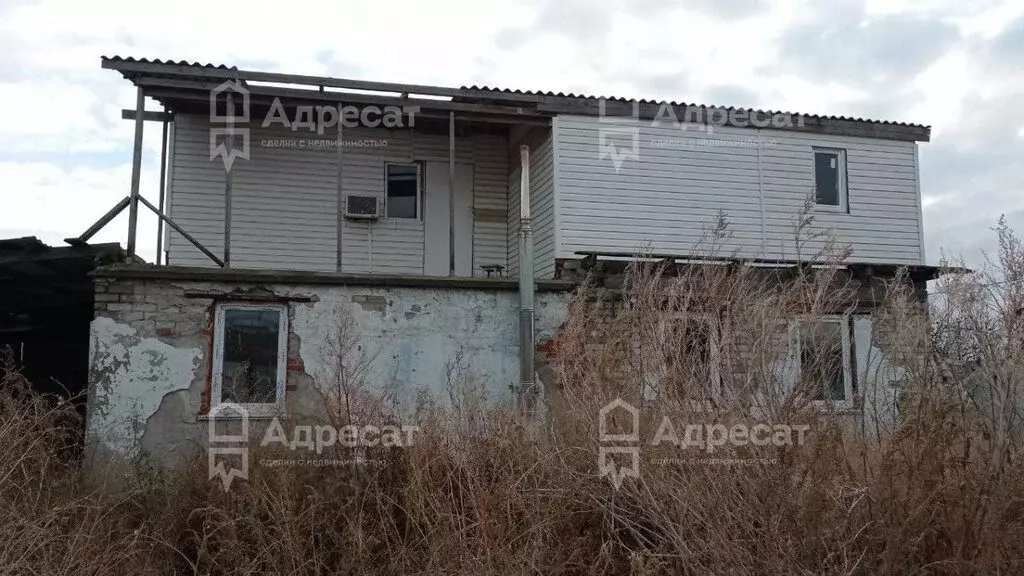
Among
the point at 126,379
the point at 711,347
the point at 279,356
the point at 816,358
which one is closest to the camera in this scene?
the point at 816,358

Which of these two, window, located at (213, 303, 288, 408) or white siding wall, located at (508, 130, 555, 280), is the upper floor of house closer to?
white siding wall, located at (508, 130, 555, 280)

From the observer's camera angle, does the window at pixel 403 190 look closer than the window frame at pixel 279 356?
No

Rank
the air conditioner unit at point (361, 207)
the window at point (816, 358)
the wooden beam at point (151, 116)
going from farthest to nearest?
the air conditioner unit at point (361, 207) < the wooden beam at point (151, 116) < the window at point (816, 358)

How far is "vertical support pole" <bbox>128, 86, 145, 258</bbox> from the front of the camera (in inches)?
325

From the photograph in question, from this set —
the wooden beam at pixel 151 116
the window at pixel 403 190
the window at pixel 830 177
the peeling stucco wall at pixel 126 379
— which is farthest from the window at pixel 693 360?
the wooden beam at pixel 151 116

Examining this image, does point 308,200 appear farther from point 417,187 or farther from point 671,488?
point 671,488

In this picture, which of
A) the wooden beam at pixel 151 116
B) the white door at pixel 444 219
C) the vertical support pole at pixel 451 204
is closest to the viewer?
the vertical support pole at pixel 451 204

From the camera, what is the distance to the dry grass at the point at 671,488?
14.4ft

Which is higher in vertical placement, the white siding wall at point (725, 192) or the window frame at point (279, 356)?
the white siding wall at point (725, 192)

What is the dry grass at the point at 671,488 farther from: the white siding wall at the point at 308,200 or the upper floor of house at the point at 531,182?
the white siding wall at the point at 308,200

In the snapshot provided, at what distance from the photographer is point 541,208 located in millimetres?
10961

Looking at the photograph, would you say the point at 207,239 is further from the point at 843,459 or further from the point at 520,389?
the point at 843,459

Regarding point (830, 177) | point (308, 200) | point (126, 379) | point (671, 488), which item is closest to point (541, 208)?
point (308, 200)

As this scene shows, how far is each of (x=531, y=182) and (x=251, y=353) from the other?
511 cm
